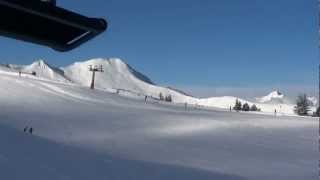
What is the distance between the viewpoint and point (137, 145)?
92.7 feet

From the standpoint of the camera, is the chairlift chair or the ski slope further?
the ski slope

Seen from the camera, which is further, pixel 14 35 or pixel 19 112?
pixel 19 112

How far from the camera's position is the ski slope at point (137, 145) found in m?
18.0

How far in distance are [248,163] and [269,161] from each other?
5.82 feet

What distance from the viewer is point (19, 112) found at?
138ft

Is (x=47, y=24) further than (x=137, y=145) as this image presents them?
No

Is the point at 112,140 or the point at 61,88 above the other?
the point at 61,88

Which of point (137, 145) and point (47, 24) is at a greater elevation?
point (47, 24)

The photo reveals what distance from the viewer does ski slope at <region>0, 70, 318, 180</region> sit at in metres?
18.0

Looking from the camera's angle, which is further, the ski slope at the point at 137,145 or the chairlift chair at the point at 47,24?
the ski slope at the point at 137,145

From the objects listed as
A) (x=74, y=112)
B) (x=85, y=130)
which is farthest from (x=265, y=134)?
(x=74, y=112)

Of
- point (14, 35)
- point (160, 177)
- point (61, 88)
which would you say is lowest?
point (160, 177)

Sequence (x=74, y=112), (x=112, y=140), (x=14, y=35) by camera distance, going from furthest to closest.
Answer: (x=74, y=112) → (x=112, y=140) → (x=14, y=35)

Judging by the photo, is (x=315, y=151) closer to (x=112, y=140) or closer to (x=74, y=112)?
(x=112, y=140)
